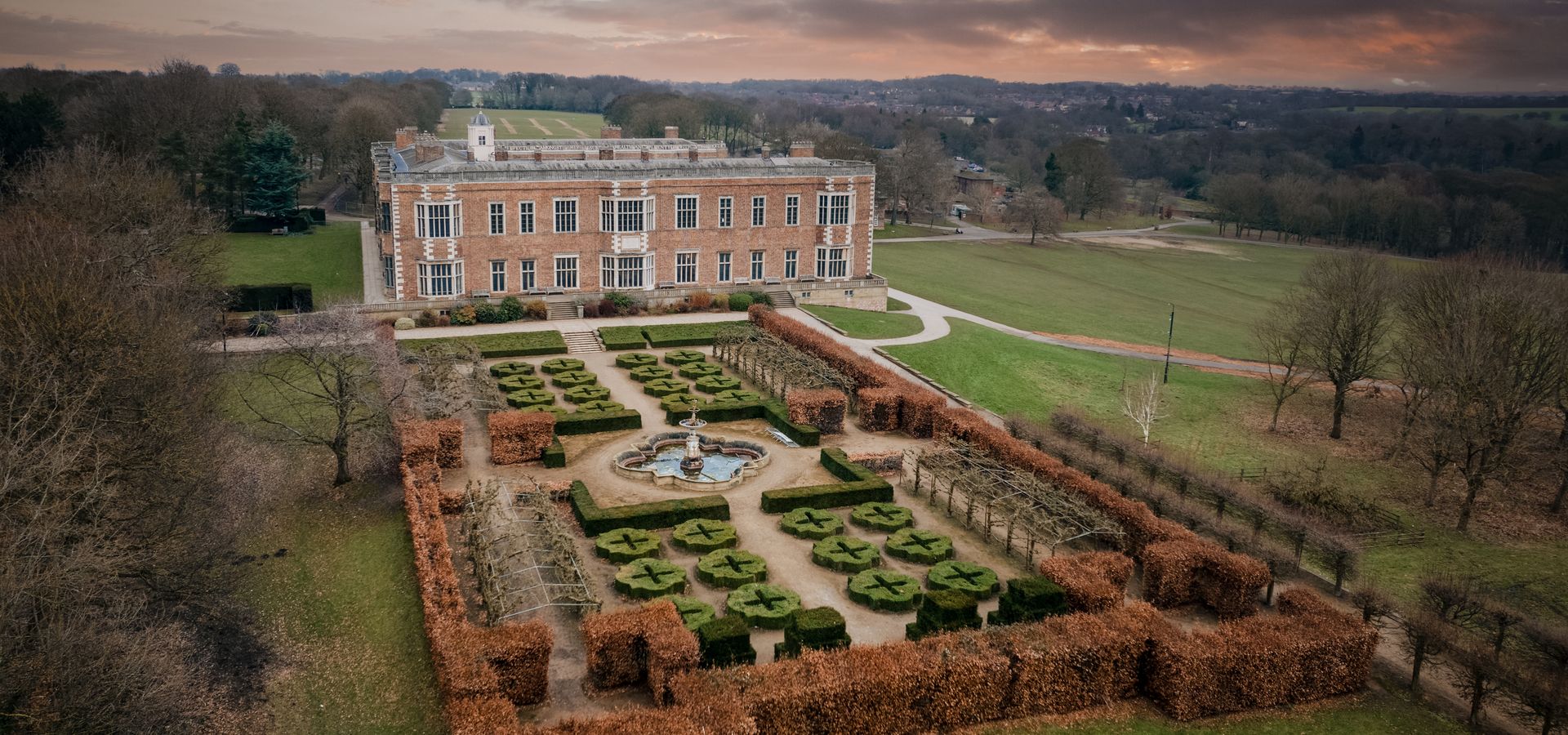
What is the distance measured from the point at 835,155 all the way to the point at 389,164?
70770 mm

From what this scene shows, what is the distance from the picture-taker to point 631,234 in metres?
62.8

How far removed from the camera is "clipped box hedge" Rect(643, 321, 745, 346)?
56500 mm

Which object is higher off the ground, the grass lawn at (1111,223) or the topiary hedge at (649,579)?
the grass lawn at (1111,223)

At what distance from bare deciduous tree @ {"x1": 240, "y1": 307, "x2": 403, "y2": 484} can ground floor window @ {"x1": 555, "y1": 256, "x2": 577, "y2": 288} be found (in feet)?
56.6

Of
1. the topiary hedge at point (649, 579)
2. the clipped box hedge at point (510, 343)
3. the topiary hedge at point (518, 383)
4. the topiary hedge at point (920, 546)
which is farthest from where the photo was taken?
the clipped box hedge at point (510, 343)

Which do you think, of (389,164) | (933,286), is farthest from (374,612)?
(933,286)

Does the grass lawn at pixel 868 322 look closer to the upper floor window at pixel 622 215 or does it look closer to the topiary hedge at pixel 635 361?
the upper floor window at pixel 622 215

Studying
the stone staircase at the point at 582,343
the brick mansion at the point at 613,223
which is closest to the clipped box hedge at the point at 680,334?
the stone staircase at the point at 582,343

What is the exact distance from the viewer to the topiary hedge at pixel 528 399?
44.5m

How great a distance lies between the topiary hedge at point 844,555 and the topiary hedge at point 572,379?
18.9 metres

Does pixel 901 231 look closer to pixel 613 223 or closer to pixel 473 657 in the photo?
pixel 613 223

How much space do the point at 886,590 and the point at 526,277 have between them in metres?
38.5

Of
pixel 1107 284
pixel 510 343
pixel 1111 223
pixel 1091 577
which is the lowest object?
pixel 1107 284

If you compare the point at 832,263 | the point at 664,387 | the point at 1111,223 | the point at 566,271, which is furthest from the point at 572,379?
the point at 1111,223
